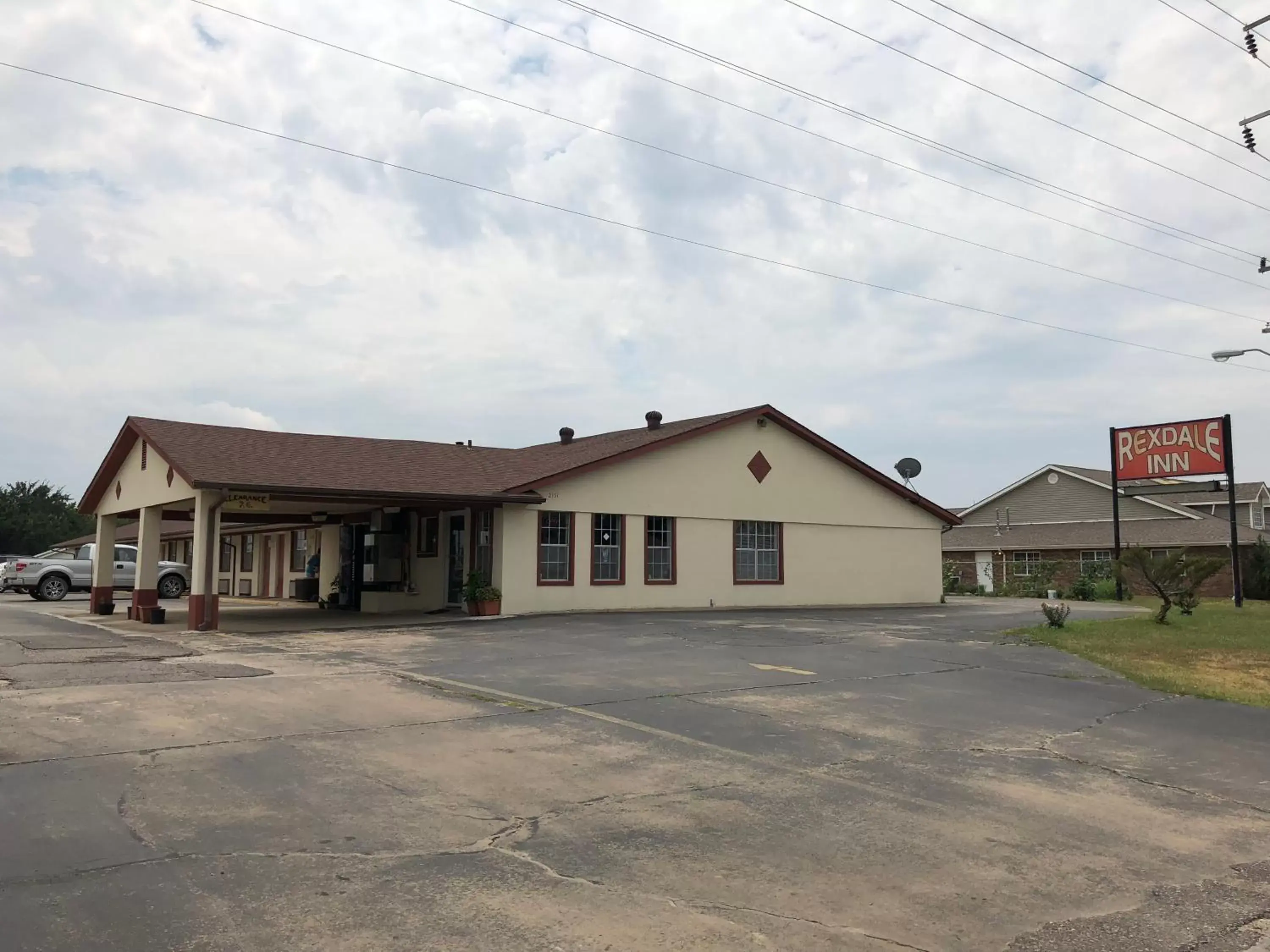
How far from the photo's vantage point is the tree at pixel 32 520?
6581cm

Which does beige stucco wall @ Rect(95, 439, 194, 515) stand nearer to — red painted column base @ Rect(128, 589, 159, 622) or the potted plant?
red painted column base @ Rect(128, 589, 159, 622)

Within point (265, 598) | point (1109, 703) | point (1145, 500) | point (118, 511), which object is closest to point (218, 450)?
point (118, 511)

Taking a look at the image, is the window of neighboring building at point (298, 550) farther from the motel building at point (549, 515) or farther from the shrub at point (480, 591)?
the shrub at point (480, 591)

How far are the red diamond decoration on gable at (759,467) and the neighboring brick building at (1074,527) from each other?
16.0 m

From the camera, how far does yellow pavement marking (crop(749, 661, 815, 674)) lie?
1290 centimetres

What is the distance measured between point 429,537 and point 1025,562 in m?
31.5

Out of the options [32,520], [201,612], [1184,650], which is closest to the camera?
[1184,650]

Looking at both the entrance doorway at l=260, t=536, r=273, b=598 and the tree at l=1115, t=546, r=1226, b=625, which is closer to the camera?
the tree at l=1115, t=546, r=1226, b=625

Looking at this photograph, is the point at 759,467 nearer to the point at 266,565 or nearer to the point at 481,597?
the point at 481,597

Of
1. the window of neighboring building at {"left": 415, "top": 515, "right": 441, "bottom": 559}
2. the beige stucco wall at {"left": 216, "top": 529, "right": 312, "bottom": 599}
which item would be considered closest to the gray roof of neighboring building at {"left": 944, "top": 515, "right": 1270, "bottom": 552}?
the window of neighboring building at {"left": 415, "top": 515, "right": 441, "bottom": 559}

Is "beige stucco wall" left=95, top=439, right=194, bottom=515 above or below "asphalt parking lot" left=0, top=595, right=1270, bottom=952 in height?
above

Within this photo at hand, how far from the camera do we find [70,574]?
32375 millimetres

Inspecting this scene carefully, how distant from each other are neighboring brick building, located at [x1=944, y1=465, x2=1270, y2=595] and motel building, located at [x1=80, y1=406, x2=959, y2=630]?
1350 cm

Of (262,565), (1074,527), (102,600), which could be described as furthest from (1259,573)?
(102,600)
